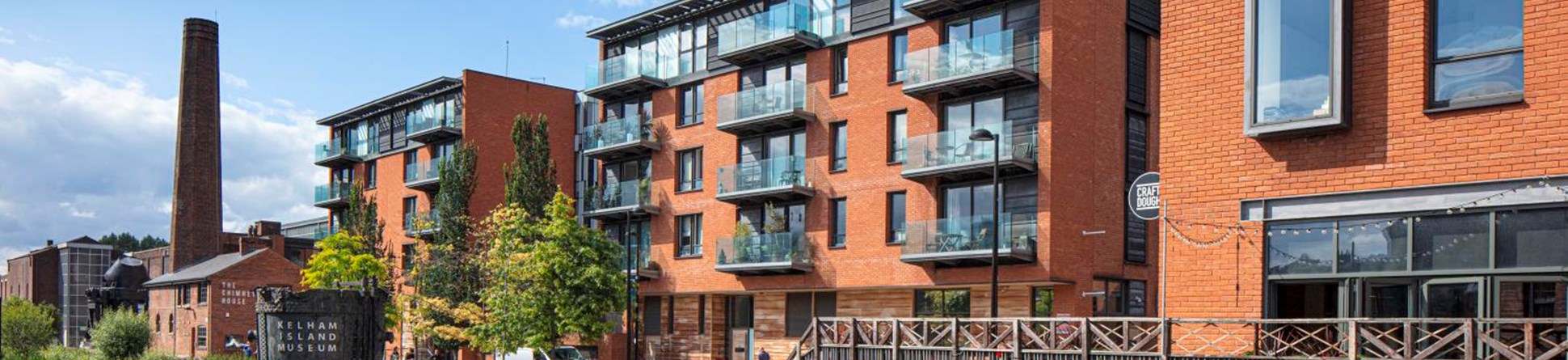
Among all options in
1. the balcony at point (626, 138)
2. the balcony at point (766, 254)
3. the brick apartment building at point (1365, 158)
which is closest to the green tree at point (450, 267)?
the balcony at point (626, 138)

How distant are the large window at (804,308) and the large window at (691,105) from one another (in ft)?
22.1

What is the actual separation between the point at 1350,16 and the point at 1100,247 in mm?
18709

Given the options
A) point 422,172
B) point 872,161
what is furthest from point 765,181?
point 422,172

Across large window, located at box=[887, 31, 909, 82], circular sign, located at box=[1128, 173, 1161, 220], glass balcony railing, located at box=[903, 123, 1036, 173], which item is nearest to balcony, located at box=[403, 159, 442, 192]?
large window, located at box=[887, 31, 909, 82]

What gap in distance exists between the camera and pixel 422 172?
55.6 meters

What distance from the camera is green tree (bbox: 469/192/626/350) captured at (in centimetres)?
3797

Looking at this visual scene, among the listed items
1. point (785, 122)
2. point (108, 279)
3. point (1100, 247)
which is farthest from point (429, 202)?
point (108, 279)

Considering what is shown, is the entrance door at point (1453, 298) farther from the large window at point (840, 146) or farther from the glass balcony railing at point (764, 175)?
the glass balcony railing at point (764, 175)

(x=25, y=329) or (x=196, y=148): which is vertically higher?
(x=196, y=148)

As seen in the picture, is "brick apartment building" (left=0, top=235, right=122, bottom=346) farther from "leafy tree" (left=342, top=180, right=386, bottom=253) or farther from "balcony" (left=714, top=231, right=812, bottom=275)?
"balcony" (left=714, top=231, right=812, bottom=275)

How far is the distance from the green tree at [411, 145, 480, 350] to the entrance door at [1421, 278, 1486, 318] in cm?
3204

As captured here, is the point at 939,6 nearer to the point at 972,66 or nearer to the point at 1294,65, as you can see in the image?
the point at 972,66

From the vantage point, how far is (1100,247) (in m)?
34.5

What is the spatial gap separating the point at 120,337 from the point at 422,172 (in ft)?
49.6
